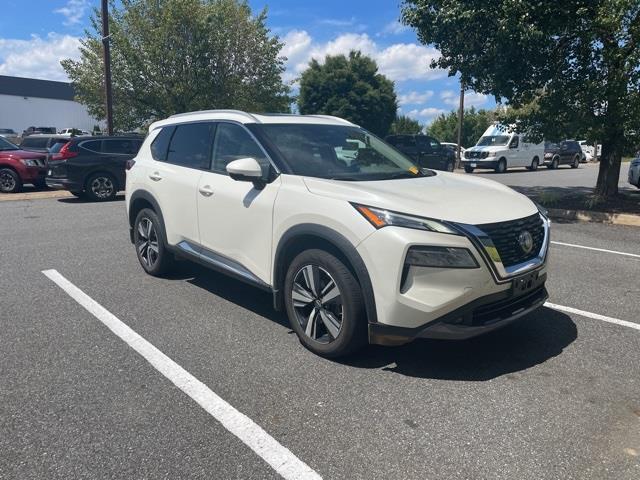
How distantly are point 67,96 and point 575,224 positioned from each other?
290ft

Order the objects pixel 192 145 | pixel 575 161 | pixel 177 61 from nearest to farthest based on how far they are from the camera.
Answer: pixel 192 145, pixel 177 61, pixel 575 161

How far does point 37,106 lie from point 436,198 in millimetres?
89340

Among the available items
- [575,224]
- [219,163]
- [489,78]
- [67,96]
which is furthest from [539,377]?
[67,96]

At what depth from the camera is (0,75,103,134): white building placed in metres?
75.9

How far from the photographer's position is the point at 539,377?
348 cm

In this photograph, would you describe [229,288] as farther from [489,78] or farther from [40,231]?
[489,78]

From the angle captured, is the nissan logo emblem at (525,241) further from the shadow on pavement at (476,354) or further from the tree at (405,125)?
the tree at (405,125)

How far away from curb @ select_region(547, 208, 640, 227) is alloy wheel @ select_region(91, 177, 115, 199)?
34.0 ft

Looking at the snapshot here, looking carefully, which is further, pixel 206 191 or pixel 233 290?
pixel 233 290

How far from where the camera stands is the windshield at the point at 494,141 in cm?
2558

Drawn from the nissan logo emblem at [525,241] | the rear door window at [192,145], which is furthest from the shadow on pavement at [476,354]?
the rear door window at [192,145]

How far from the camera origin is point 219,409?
3.08m

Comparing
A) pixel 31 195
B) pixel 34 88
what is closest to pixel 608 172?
pixel 31 195

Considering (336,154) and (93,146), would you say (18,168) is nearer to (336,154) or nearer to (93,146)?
(93,146)
